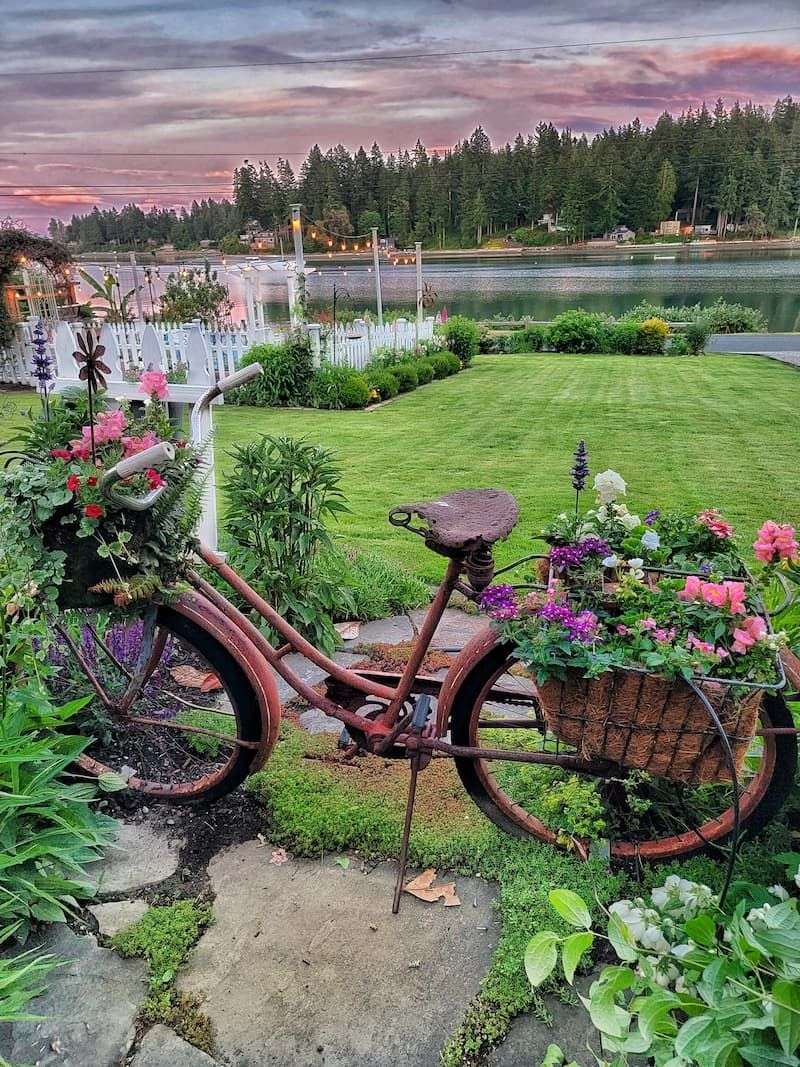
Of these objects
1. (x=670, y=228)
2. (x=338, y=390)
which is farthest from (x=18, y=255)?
(x=670, y=228)

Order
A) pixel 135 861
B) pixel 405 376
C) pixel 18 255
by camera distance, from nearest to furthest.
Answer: pixel 135 861 < pixel 405 376 < pixel 18 255

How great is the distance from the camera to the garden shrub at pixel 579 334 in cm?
1395

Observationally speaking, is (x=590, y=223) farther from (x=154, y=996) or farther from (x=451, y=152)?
(x=154, y=996)

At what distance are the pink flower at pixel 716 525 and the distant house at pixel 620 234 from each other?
5069cm

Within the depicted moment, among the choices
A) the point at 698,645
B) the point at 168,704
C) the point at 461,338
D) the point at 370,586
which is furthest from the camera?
the point at 461,338

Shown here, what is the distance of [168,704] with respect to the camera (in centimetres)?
257

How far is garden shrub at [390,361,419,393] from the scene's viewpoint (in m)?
9.67

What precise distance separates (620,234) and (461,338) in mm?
41104

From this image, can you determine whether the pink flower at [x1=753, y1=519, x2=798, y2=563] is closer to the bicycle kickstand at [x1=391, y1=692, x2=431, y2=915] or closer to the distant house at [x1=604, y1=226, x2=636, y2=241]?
the bicycle kickstand at [x1=391, y1=692, x2=431, y2=915]

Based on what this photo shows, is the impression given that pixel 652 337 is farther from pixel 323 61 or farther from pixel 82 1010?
pixel 323 61

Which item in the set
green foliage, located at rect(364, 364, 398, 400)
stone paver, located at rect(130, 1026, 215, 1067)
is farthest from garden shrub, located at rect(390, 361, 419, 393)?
Result: stone paver, located at rect(130, 1026, 215, 1067)

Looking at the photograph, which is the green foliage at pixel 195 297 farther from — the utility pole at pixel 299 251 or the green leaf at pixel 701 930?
the green leaf at pixel 701 930

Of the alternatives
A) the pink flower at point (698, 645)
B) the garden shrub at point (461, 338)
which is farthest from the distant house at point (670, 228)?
the pink flower at point (698, 645)

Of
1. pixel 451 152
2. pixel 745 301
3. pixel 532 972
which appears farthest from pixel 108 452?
pixel 451 152
